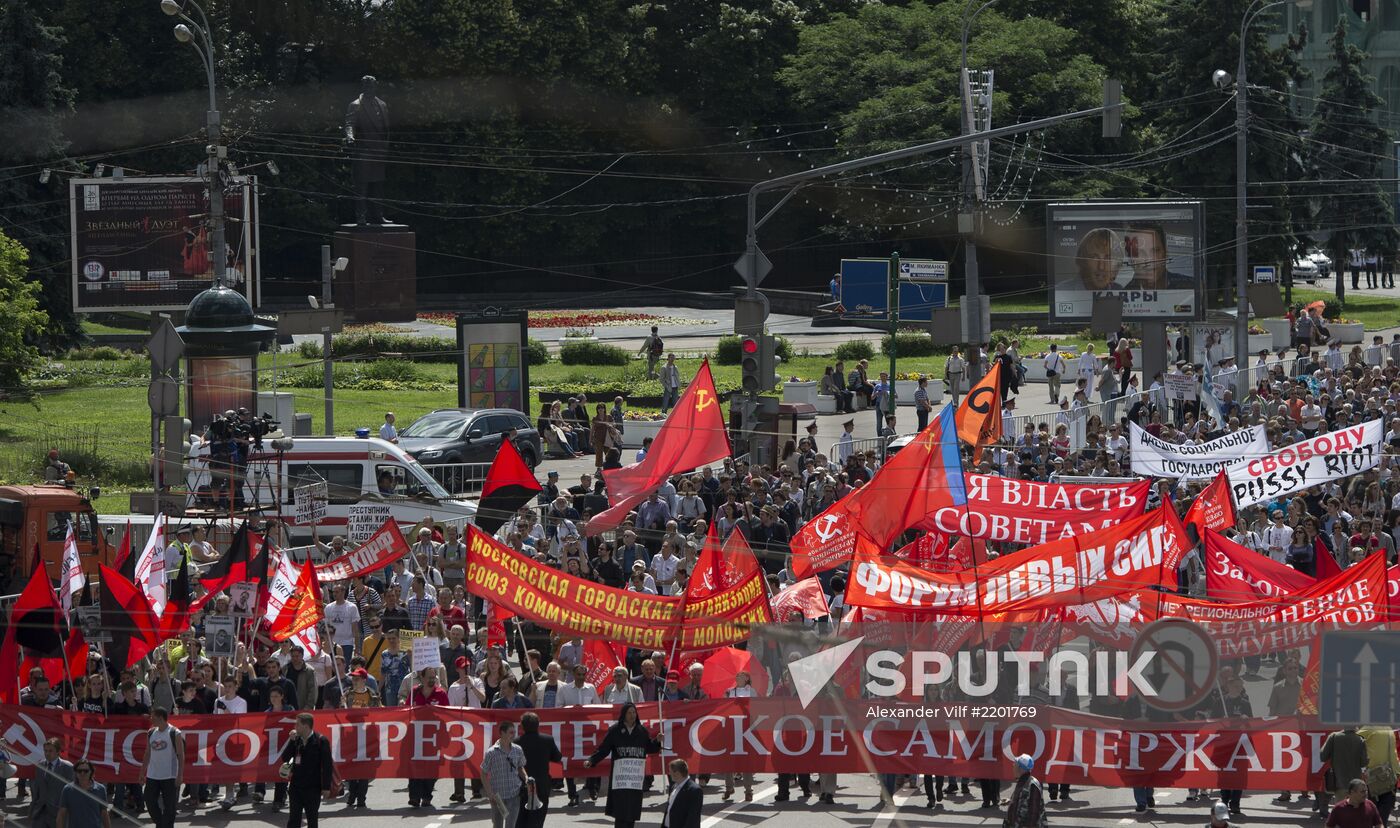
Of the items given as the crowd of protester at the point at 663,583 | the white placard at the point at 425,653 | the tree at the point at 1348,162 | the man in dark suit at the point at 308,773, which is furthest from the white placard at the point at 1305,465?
the tree at the point at 1348,162

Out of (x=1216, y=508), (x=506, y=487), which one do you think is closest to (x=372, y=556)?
(x=506, y=487)

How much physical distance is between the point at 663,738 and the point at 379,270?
36.8 meters

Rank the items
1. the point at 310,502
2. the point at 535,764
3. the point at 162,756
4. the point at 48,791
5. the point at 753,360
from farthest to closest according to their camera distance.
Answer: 1. the point at 310,502
2. the point at 753,360
3. the point at 162,756
4. the point at 535,764
5. the point at 48,791

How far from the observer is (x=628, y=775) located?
1691 centimetres

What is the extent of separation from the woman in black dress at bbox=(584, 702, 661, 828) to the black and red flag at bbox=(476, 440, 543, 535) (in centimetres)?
759

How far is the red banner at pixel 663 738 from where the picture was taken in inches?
710

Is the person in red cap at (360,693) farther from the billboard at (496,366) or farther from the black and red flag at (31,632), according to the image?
the billboard at (496,366)

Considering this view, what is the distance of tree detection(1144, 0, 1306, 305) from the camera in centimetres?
6312

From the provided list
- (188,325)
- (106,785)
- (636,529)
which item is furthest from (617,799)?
(188,325)

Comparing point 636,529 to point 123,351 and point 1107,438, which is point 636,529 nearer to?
point 1107,438

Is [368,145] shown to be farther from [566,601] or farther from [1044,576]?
[1044,576]

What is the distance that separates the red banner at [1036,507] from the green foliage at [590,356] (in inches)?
1180

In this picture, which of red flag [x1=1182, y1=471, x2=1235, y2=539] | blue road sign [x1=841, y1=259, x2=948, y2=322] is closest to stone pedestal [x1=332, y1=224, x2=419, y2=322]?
blue road sign [x1=841, y1=259, x2=948, y2=322]

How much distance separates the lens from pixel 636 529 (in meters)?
26.5
